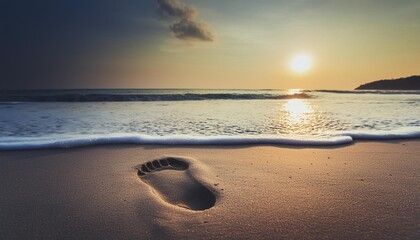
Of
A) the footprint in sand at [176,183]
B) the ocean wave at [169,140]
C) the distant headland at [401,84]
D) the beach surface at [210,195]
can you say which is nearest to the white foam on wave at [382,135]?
the ocean wave at [169,140]

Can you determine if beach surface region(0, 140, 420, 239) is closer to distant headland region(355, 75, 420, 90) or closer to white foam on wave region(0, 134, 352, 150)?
white foam on wave region(0, 134, 352, 150)

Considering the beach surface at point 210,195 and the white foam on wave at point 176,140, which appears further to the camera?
the white foam on wave at point 176,140

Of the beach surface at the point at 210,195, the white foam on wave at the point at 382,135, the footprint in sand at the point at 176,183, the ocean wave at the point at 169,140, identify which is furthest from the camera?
the white foam on wave at the point at 382,135

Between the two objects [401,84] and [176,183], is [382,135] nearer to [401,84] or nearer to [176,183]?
[176,183]

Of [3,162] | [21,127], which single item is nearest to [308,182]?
[3,162]

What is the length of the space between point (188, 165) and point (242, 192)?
3.26 ft

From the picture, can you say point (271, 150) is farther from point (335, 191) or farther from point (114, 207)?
point (114, 207)

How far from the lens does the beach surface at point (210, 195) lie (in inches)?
68.8

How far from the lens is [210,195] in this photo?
2354 millimetres

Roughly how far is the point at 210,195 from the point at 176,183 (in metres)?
0.41

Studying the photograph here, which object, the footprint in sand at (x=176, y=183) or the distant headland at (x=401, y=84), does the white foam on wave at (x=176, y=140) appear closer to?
the footprint in sand at (x=176, y=183)

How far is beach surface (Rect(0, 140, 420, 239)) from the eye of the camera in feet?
5.74

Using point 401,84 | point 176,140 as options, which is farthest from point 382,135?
point 401,84

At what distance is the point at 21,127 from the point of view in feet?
19.0
